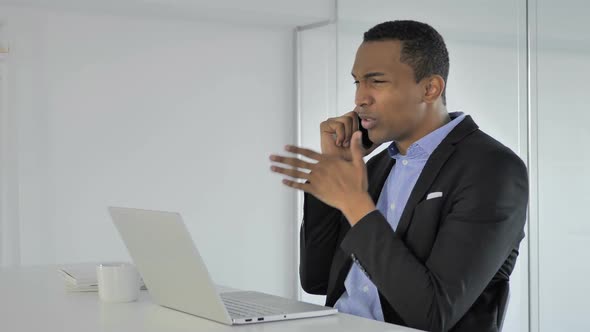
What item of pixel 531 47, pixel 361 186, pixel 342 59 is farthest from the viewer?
pixel 342 59

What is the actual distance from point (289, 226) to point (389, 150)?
3.86 metres

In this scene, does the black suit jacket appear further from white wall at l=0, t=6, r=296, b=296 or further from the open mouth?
white wall at l=0, t=6, r=296, b=296

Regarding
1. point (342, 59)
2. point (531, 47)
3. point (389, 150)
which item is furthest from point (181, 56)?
point (389, 150)

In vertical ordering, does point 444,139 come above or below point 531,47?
below

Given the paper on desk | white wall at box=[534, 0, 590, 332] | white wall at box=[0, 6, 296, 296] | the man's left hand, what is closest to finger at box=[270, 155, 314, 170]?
the man's left hand

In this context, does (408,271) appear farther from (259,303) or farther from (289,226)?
(289,226)

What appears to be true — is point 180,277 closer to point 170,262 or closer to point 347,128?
point 170,262

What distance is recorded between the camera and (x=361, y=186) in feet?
6.70

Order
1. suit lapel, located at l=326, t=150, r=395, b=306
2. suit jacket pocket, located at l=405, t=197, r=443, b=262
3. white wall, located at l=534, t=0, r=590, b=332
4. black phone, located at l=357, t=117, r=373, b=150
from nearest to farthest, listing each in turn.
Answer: suit jacket pocket, located at l=405, t=197, r=443, b=262, suit lapel, located at l=326, t=150, r=395, b=306, black phone, located at l=357, t=117, r=373, b=150, white wall, located at l=534, t=0, r=590, b=332

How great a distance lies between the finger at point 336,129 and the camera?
2.44 m

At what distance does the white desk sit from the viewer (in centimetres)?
180

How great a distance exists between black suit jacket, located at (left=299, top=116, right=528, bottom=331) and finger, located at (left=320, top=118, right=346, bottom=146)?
31cm

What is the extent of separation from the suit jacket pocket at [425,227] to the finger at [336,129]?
374 millimetres

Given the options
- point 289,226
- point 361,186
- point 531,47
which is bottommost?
point 289,226
